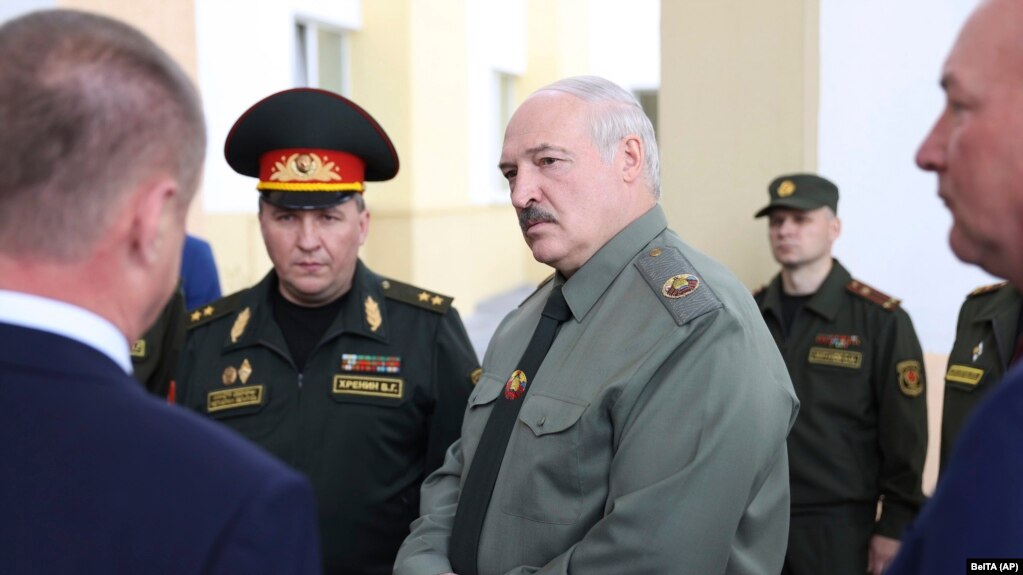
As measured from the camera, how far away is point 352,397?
2867mm

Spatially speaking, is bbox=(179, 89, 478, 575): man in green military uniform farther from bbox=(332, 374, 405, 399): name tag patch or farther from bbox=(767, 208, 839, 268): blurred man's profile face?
bbox=(767, 208, 839, 268): blurred man's profile face

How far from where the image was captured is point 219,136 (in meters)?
7.27

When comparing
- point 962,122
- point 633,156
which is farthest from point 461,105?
point 962,122

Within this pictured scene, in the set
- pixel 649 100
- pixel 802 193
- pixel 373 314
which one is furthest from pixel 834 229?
pixel 649 100

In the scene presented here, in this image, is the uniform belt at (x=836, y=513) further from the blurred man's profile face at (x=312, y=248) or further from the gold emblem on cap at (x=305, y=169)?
the gold emblem on cap at (x=305, y=169)

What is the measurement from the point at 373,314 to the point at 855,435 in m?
2.03

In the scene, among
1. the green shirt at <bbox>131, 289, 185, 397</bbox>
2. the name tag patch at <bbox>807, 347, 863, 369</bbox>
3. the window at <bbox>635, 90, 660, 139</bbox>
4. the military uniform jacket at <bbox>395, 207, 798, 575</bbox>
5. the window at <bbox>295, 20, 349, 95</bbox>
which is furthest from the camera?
the window at <bbox>635, 90, 660, 139</bbox>

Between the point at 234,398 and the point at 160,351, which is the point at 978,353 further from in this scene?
the point at 160,351

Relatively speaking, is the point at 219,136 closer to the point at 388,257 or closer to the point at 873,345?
the point at 388,257

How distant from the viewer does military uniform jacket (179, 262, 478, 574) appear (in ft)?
9.12

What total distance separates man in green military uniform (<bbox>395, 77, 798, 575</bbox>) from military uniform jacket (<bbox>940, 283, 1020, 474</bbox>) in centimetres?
136

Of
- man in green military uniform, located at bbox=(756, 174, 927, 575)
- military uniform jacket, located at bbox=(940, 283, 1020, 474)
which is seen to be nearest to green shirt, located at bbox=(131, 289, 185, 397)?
man in green military uniform, located at bbox=(756, 174, 927, 575)

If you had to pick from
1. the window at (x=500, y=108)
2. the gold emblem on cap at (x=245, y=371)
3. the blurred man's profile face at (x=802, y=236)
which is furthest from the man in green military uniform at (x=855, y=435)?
the window at (x=500, y=108)

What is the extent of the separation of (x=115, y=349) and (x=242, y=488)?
21 centimetres
